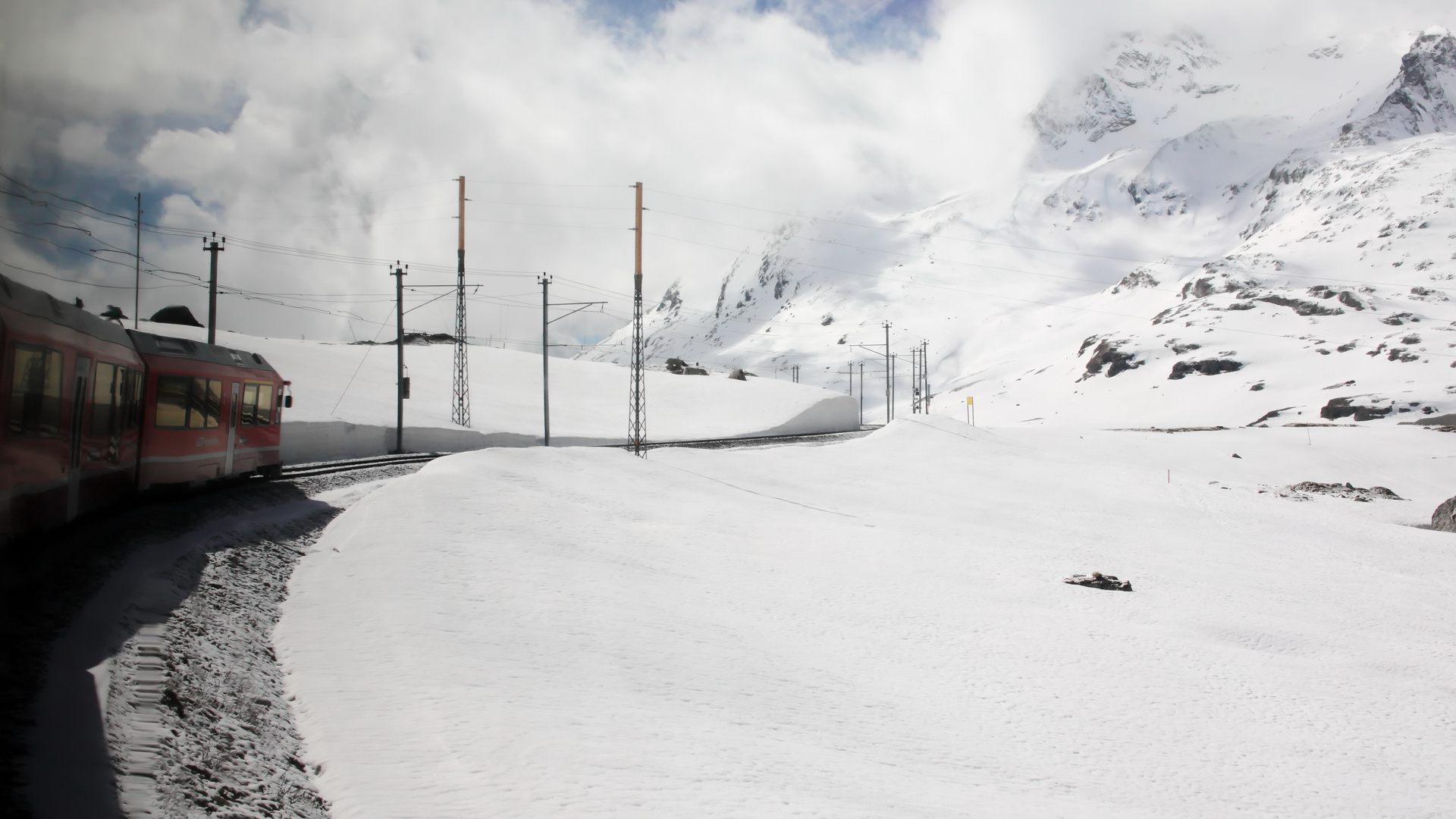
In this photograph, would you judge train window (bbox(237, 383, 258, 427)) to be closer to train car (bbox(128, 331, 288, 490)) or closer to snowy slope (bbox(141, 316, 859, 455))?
train car (bbox(128, 331, 288, 490))

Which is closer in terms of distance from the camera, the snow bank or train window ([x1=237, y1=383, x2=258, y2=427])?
train window ([x1=237, y1=383, x2=258, y2=427])

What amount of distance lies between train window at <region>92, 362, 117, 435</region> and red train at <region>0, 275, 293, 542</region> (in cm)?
3

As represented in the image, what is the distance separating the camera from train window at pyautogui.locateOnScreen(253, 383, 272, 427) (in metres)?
20.6

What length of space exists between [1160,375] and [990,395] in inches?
1158

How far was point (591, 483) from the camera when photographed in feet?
73.0

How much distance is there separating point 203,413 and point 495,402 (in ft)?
142

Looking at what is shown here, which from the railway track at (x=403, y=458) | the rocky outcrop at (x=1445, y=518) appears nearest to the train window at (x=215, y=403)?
the railway track at (x=403, y=458)

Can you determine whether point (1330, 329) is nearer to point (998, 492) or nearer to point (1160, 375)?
point (1160, 375)

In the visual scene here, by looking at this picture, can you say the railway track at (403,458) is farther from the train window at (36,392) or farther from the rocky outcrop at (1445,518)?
the rocky outcrop at (1445,518)

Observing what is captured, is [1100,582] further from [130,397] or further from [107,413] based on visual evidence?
[130,397]

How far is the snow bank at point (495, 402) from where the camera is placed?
39.6 meters

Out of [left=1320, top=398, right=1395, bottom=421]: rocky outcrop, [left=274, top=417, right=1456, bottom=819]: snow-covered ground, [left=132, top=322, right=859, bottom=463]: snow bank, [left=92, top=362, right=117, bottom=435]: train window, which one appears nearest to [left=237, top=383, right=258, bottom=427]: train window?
[left=274, top=417, right=1456, bottom=819]: snow-covered ground

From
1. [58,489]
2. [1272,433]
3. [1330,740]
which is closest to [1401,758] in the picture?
[1330,740]

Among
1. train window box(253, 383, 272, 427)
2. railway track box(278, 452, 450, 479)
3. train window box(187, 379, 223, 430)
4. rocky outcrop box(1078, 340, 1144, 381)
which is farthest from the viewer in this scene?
rocky outcrop box(1078, 340, 1144, 381)
